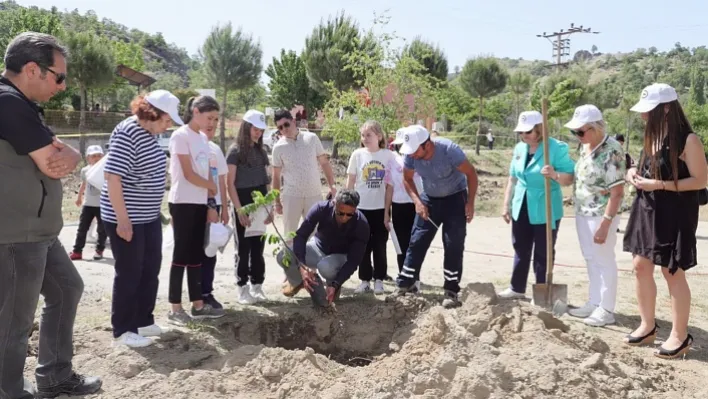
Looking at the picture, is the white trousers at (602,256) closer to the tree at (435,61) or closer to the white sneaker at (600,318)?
the white sneaker at (600,318)

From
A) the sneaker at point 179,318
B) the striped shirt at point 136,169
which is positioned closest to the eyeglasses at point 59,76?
the striped shirt at point 136,169

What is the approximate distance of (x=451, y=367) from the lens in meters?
3.61

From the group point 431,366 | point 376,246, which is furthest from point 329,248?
point 431,366

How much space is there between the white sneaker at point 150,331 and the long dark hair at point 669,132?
3.77m

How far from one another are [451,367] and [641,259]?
1.83 m

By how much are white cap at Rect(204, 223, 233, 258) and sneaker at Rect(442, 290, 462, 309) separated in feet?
6.31

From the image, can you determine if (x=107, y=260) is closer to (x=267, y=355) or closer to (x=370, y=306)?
(x=370, y=306)

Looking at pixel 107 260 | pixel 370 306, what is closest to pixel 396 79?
pixel 107 260

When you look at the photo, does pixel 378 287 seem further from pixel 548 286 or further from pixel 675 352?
pixel 675 352

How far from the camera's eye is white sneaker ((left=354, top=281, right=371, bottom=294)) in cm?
618

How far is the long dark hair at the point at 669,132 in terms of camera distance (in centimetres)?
420

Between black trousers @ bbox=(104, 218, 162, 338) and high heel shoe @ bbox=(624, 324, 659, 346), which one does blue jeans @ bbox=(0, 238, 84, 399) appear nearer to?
black trousers @ bbox=(104, 218, 162, 338)

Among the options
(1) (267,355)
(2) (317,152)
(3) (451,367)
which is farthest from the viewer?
(2) (317,152)

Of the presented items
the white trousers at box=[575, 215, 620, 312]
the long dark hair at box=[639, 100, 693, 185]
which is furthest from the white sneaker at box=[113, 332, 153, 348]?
the long dark hair at box=[639, 100, 693, 185]
